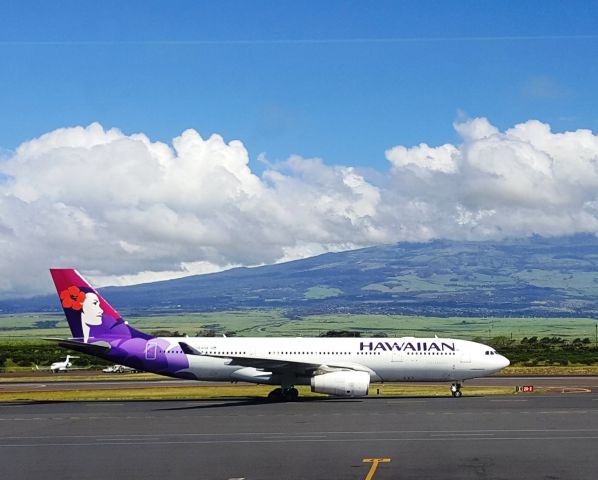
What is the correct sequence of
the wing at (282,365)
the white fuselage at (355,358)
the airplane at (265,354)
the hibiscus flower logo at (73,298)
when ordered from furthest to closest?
the hibiscus flower logo at (73,298)
the white fuselage at (355,358)
the airplane at (265,354)
the wing at (282,365)

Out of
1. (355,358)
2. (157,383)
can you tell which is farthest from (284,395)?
(157,383)

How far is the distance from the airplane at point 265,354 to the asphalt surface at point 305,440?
177 inches

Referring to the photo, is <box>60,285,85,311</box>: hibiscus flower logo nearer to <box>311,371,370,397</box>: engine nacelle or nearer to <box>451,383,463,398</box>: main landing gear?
<box>311,371,370,397</box>: engine nacelle

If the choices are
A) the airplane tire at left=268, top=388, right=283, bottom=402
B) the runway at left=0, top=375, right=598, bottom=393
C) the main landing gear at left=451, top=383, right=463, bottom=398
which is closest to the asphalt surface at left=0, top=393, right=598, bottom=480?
the airplane tire at left=268, top=388, right=283, bottom=402

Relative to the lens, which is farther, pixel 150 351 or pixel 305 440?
pixel 150 351

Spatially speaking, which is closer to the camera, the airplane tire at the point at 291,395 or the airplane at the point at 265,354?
the airplane tire at the point at 291,395

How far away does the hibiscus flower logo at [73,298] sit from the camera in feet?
197

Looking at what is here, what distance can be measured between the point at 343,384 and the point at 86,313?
18.5 meters

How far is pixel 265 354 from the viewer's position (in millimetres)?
59375

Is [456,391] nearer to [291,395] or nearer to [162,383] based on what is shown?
[291,395]

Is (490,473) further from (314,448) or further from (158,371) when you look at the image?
(158,371)

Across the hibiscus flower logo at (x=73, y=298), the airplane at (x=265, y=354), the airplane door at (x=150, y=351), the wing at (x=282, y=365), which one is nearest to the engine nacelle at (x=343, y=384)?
the wing at (x=282, y=365)

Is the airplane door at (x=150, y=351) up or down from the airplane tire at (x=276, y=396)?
up

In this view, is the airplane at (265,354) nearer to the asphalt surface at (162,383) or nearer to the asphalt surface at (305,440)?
the asphalt surface at (305,440)
